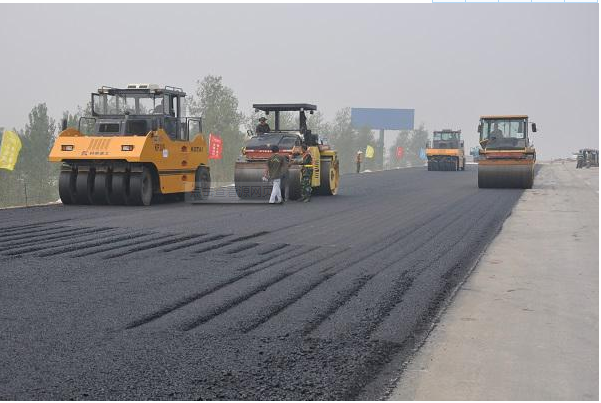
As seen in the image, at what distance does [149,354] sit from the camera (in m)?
4.97

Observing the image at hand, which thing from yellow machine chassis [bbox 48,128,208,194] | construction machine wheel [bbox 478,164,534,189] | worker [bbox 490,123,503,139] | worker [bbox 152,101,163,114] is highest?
worker [bbox 152,101,163,114]

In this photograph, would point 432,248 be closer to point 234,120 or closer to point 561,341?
point 561,341

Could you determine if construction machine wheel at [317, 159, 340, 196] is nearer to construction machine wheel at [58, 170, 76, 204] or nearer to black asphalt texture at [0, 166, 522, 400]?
A: black asphalt texture at [0, 166, 522, 400]

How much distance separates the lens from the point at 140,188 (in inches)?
640

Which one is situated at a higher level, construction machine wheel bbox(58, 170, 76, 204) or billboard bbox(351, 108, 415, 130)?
billboard bbox(351, 108, 415, 130)

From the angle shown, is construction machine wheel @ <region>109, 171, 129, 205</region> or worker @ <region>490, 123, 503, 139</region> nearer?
construction machine wheel @ <region>109, 171, 129, 205</region>

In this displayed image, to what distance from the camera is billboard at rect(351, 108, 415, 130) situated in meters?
112

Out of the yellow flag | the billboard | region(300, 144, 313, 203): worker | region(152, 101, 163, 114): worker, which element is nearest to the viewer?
region(152, 101, 163, 114): worker

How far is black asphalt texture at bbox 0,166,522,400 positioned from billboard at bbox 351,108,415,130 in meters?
100

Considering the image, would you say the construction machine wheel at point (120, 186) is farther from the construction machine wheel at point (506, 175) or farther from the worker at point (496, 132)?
the worker at point (496, 132)

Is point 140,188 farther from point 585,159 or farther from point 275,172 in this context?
point 585,159

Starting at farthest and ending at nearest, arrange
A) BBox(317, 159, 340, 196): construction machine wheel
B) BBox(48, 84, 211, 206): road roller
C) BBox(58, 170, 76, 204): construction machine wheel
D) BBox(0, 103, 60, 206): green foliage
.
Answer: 1. BBox(0, 103, 60, 206): green foliage
2. BBox(317, 159, 340, 196): construction machine wheel
3. BBox(58, 170, 76, 204): construction machine wheel
4. BBox(48, 84, 211, 206): road roller

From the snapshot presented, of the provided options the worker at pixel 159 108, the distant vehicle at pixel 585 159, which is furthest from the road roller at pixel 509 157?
Result: the distant vehicle at pixel 585 159

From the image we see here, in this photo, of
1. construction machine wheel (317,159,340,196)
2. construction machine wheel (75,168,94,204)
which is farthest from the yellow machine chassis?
construction machine wheel (317,159,340,196)
